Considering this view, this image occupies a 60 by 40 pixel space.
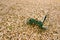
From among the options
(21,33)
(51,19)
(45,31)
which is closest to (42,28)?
(45,31)

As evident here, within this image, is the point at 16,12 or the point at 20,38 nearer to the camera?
the point at 20,38

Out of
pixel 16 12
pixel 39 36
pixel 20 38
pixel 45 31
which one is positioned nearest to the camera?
pixel 20 38

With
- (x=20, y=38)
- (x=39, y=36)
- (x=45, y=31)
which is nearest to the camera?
(x=20, y=38)

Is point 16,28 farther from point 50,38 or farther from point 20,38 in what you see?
point 50,38

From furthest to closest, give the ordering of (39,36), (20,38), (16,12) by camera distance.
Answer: (16,12), (39,36), (20,38)

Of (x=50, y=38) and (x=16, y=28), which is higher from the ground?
(x=16, y=28)

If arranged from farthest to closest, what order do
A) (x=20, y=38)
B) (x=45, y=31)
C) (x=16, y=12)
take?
(x=16, y=12)
(x=45, y=31)
(x=20, y=38)

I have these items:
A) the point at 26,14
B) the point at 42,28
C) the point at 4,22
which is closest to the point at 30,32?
the point at 42,28

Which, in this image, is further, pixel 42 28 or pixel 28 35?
pixel 42 28

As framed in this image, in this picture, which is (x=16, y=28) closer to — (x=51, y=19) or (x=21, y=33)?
(x=21, y=33)
